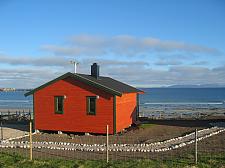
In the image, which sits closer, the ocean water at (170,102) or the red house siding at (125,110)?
the red house siding at (125,110)

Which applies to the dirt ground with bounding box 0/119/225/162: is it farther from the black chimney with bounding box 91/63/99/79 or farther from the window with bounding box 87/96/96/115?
the black chimney with bounding box 91/63/99/79

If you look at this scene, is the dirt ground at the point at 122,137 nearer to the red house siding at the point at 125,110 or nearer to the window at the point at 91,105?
the red house siding at the point at 125,110

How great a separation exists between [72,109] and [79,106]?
510 mm

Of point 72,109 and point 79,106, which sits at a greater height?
point 79,106

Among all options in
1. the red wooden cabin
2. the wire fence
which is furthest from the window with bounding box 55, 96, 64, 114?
the wire fence

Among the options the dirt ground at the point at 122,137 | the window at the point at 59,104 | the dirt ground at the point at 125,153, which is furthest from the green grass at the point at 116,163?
the window at the point at 59,104

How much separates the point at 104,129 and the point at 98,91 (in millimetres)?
2273

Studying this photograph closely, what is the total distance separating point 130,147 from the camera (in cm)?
1429

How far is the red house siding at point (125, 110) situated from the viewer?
1967 cm

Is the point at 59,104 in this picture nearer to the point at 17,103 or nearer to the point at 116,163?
the point at 116,163

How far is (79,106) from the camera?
1989 centimetres

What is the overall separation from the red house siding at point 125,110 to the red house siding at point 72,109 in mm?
446

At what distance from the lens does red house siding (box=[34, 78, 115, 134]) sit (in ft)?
63.5

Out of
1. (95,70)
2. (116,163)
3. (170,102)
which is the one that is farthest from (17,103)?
(116,163)
